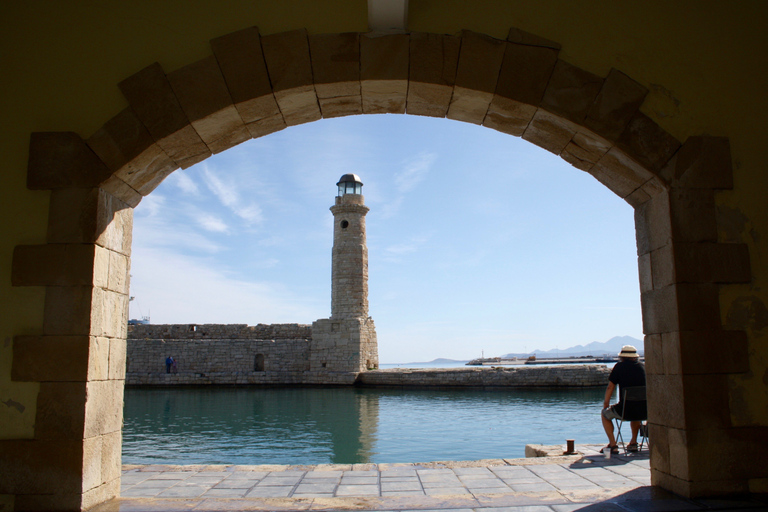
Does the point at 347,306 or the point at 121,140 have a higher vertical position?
the point at 347,306

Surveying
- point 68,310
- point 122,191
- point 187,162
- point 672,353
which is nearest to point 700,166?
point 672,353

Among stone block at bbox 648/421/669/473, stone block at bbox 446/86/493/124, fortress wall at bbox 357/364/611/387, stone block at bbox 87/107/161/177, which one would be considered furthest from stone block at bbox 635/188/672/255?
fortress wall at bbox 357/364/611/387

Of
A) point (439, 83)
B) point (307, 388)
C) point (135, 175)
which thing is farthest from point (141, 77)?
point (307, 388)

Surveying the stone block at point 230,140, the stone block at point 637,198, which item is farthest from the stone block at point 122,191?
the stone block at point 637,198

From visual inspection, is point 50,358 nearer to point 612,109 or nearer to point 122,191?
point 122,191

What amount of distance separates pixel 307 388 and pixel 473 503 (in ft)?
55.6

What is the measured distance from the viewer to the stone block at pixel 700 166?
119 inches

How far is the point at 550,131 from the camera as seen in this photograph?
10.8 feet

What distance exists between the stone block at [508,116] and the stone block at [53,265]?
96.5 inches

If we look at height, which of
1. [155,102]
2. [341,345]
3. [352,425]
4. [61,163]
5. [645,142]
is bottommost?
[352,425]

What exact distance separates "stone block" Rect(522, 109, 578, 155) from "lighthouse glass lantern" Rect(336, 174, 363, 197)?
17976 millimetres

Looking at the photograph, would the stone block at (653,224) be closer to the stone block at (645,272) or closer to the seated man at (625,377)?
the stone block at (645,272)

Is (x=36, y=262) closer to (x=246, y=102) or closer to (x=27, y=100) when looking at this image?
(x=27, y=100)

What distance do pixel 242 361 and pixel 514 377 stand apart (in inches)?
409
